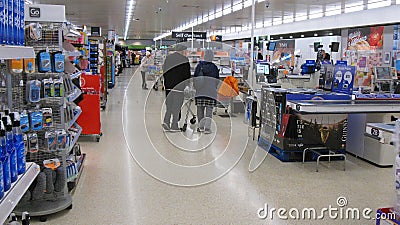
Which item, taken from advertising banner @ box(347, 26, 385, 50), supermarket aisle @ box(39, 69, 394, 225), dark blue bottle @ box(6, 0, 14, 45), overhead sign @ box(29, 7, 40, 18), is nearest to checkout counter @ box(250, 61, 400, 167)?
supermarket aisle @ box(39, 69, 394, 225)

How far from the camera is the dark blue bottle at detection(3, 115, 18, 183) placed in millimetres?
1774

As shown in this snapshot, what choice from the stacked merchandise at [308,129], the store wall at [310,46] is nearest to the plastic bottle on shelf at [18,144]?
the stacked merchandise at [308,129]

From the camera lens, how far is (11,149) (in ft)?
5.95

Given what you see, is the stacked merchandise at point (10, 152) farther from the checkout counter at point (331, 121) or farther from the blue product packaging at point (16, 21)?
the checkout counter at point (331, 121)

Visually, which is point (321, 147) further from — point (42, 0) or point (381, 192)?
point (42, 0)

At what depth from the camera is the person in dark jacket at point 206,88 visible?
7758mm

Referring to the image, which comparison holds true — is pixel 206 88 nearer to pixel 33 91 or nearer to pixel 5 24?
pixel 33 91

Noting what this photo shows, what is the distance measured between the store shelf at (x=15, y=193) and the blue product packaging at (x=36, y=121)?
157cm

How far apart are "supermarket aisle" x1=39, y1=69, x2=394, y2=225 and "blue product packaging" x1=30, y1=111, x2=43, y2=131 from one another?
86cm

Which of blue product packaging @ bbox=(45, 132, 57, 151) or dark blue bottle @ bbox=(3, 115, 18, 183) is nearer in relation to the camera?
dark blue bottle @ bbox=(3, 115, 18, 183)

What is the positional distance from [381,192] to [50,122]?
361 centimetres

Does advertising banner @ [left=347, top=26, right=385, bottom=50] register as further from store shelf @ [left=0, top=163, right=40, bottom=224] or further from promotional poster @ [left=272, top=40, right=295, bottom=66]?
store shelf @ [left=0, top=163, right=40, bottom=224]

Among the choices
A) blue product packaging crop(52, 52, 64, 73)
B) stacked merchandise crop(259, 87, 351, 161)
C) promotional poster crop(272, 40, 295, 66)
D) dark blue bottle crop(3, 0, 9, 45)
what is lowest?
stacked merchandise crop(259, 87, 351, 161)

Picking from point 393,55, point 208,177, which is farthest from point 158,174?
point 393,55
